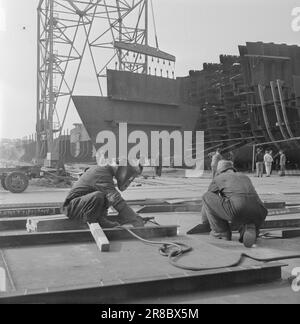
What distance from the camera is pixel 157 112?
790 inches

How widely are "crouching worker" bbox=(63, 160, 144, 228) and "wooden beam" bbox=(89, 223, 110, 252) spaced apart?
407mm

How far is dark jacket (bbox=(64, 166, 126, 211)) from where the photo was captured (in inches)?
201

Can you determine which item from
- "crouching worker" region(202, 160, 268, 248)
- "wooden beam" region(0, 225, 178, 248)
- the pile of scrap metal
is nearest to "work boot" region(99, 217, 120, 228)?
"wooden beam" region(0, 225, 178, 248)

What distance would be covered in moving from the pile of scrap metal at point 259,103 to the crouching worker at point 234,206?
51.7 ft

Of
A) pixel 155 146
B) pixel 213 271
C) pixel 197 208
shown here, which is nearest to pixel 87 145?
pixel 155 146

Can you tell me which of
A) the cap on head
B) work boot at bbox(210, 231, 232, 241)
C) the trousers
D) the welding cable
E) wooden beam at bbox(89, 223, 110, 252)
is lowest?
work boot at bbox(210, 231, 232, 241)

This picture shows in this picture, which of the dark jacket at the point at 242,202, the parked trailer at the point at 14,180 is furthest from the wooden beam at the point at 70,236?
the parked trailer at the point at 14,180

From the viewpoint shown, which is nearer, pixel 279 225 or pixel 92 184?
pixel 92 184

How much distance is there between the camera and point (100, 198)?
506cm

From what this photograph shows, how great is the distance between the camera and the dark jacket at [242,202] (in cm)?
468

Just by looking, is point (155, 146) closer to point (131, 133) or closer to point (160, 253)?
point (131, 133)

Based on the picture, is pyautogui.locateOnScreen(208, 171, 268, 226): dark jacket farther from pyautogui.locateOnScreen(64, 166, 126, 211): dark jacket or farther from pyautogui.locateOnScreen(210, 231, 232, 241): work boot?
pyautogui.locateOnScreen(64, 166, 126, 211): dark jacket
